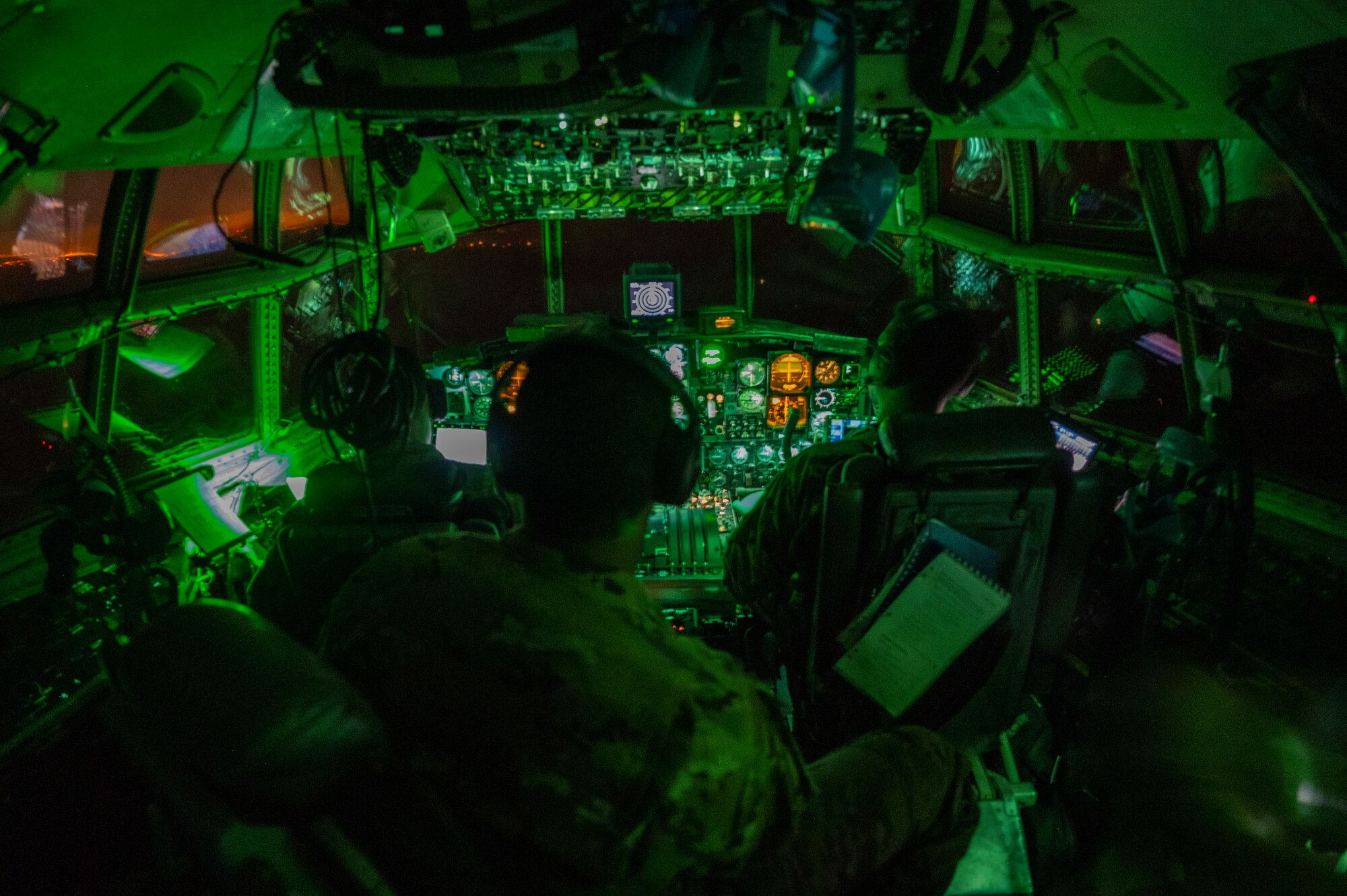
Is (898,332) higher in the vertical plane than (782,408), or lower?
higher

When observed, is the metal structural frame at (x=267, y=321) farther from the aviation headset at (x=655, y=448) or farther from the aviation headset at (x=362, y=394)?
the aviation headset at (x=655, y=448)

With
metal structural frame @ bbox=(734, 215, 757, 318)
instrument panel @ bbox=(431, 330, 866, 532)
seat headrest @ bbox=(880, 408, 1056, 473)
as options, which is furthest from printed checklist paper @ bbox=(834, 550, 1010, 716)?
metal structural frame @ bbox=(734, 215, 757, 318)

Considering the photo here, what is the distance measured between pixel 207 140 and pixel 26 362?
116 centimetres

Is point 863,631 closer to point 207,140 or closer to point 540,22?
point 540,22

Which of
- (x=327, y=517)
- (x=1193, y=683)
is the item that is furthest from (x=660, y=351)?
(x=1193, y=683)

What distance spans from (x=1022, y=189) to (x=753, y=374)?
161cm

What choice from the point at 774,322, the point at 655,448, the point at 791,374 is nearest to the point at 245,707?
the point at 655,448

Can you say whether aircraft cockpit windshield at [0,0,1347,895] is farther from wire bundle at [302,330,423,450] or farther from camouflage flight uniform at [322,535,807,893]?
camouflage flight uniform at [322,535,807,893]

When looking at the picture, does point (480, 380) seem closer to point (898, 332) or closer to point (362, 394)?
point (362, 394)

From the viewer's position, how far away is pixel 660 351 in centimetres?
353

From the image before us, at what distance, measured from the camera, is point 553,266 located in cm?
530

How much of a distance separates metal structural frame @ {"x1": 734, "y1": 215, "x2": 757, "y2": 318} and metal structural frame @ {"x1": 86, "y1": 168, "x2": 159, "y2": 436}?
11.7ft

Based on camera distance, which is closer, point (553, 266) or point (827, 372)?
point (827, 372)

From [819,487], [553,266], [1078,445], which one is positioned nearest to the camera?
[819,487]
